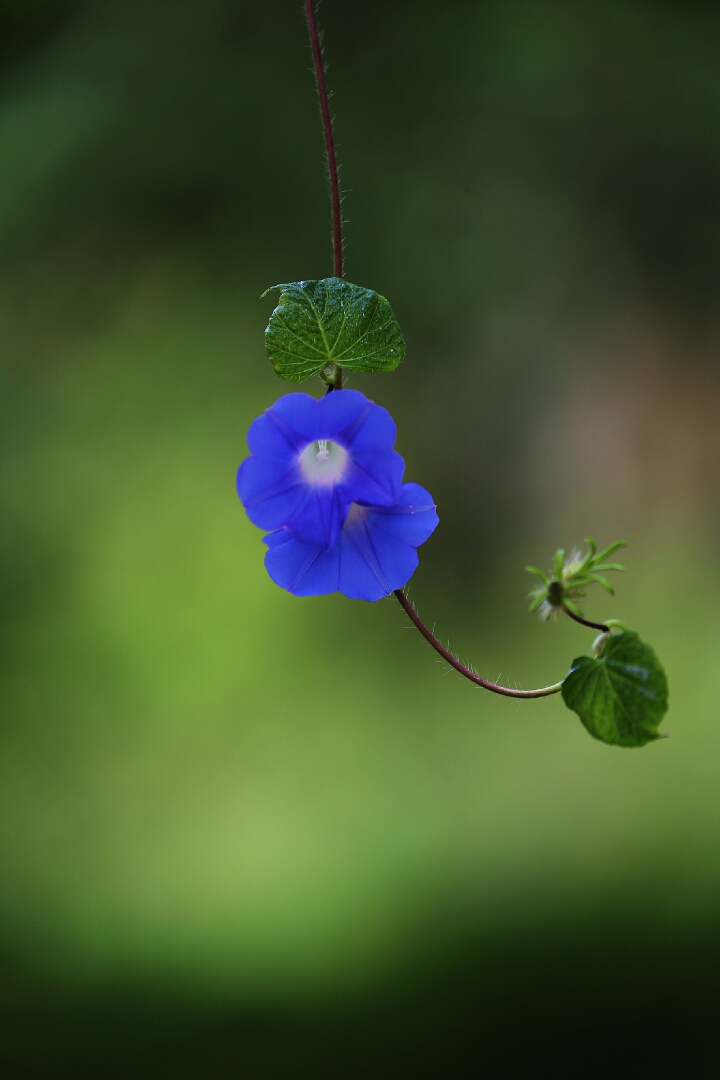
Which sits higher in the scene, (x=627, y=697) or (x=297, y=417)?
(x=297, y=417)

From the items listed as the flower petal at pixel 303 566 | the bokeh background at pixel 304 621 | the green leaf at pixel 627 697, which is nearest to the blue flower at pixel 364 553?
the flower petal at pixel 303 566

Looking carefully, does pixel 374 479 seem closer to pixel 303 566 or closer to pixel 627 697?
pixel 303 566

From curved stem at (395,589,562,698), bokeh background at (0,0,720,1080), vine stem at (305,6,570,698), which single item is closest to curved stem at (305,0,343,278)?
vine stem at (305,6,570,698)

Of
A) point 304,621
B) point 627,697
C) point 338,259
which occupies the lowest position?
point 627,697

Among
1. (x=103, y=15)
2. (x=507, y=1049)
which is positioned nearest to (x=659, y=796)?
(x=507, y=1049)

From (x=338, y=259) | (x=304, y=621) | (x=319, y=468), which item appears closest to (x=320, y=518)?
(x=319, y=468)

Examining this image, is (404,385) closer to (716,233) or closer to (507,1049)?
(716,233)
